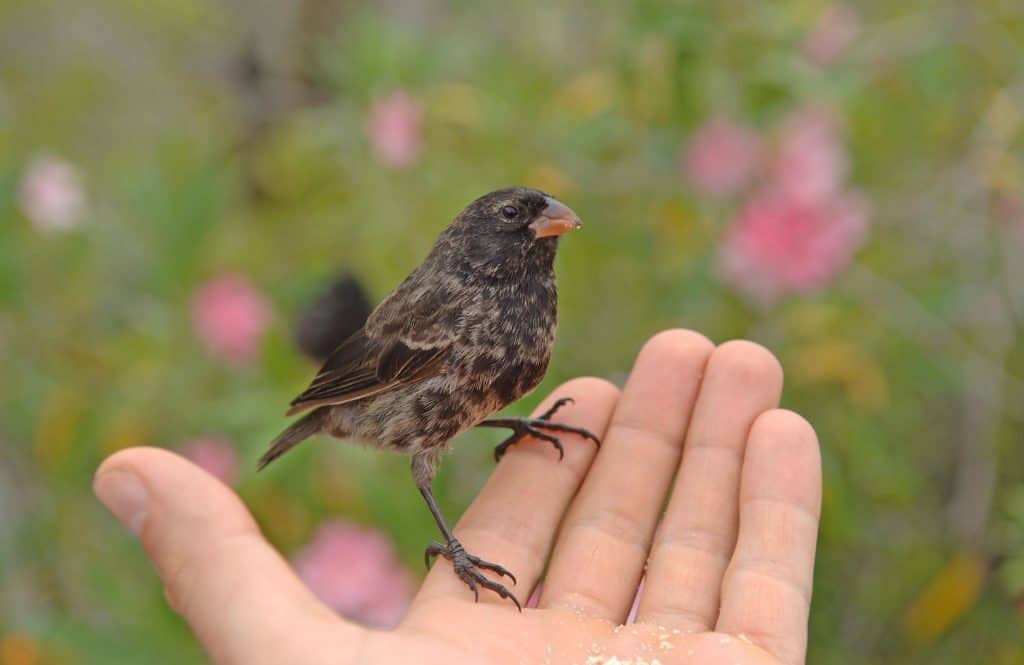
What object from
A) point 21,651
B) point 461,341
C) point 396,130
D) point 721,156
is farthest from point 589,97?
point 21,651

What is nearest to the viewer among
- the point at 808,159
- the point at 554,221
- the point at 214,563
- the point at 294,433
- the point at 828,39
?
the point at 214,563

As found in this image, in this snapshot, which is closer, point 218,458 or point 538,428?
point 538,428

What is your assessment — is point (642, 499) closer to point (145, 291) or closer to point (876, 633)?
point (876, 633)

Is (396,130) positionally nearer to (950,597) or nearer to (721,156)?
(721,156)

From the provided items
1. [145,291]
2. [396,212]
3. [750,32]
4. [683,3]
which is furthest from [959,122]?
[145,291]

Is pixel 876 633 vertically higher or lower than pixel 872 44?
lower
